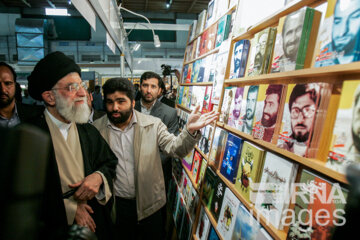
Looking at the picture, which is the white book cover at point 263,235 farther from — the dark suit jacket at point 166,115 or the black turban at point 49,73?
the dark suit jacket at point 166,115

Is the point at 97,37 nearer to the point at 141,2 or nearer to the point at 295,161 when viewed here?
the point at 141,2

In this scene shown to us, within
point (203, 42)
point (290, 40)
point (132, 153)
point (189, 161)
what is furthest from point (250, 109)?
point (203, 42)

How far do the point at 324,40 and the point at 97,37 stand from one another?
1364 centimetres

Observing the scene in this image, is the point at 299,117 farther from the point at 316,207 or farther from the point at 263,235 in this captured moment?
the point at 263,235

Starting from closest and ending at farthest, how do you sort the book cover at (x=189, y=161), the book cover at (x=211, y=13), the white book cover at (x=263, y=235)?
the white book cover at (x=263, y=235), the book cover at (x=211, y=13), the book cover at (x=189, y=161)

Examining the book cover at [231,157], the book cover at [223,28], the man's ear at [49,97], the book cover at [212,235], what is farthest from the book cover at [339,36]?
the man's ear at [49,97]

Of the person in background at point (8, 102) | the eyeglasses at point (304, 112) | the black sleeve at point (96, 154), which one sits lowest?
the black sleeve at point (96, 154)

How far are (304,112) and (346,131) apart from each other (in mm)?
191

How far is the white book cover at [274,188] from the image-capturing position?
930 mm

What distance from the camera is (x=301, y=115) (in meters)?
0.89

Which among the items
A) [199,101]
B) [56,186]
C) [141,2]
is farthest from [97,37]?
[56,186]

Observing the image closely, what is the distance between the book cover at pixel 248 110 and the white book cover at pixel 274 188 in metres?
0.23

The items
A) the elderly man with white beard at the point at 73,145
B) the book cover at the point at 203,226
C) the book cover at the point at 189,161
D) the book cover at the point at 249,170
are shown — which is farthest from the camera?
the book cover at the point at 189,161

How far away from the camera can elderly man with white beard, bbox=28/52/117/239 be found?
4.39 ft
